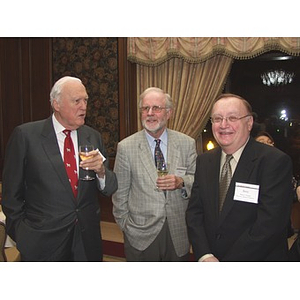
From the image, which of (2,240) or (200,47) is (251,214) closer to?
(2,240)

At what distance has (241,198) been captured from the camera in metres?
1.99

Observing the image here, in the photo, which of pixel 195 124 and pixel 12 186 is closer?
pixel 12 186

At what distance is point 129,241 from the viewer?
2.71m

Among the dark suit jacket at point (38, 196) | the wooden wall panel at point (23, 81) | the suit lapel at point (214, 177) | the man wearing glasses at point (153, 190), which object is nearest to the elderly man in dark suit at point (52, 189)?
the dark suit jacket at point (38, 196)

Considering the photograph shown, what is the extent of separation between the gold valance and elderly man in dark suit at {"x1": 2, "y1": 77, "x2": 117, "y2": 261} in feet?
10.2

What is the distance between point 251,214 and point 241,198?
10 cm

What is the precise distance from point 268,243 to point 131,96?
4.17 m

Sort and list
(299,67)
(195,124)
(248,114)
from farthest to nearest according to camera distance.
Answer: (195,124) → (299,67) → (248,114)

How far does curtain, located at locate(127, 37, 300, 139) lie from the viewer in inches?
199

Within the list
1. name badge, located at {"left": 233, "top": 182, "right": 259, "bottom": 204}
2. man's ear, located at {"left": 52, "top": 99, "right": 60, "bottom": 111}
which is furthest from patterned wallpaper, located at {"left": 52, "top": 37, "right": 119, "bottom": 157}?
name badge, located at {"left": 233, "top": 182, "right": 259, "bottom": 204}

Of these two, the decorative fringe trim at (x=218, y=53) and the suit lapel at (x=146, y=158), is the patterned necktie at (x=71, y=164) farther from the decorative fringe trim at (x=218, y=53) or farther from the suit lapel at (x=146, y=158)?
the decorative fringe trim at (x=218, y=53)

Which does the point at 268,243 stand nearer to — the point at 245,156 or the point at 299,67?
the point at 245,156

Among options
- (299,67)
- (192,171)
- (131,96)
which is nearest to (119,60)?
(131,96)

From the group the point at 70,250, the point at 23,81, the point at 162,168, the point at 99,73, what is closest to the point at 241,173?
the point at 162,168
